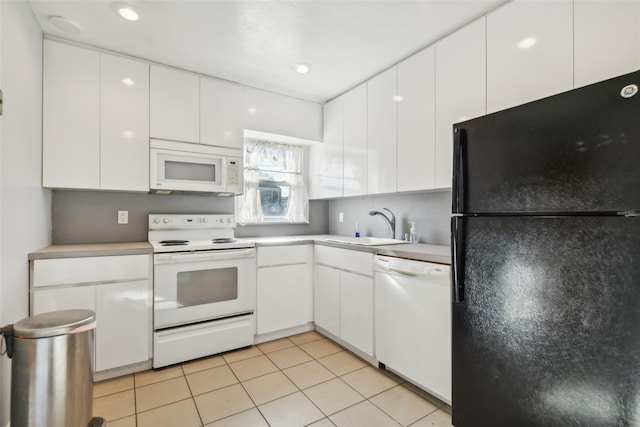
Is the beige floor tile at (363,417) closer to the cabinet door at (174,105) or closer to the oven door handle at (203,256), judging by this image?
the oven door handle at (203,256)

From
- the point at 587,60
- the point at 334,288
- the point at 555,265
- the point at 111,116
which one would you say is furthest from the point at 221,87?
the point at 555,265

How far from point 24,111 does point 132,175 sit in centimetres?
80

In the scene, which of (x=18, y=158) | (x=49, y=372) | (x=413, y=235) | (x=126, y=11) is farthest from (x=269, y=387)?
(x=126, y=11)

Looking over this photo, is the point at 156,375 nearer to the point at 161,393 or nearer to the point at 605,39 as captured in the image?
the point at 161,393

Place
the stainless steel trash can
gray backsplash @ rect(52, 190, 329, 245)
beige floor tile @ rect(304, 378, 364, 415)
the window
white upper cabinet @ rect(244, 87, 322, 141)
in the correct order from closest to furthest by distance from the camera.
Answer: the stainless steel trash can < beige floor tile @ rect(304, 378, 364, 415) < gray backsplash @ rect(52, 190, 329, 245) < white upper cabinet @ rect(244, 87, 322, 141) < the window

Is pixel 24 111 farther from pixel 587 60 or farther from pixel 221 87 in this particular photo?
pixel 587 60

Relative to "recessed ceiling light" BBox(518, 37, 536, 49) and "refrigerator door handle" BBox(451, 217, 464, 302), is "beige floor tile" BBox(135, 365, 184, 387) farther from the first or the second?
"recessed ceiling light" BBox(518, 37, 536, 49)

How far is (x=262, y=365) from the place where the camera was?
95.2 inches

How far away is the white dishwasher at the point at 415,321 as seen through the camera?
180 centimetres

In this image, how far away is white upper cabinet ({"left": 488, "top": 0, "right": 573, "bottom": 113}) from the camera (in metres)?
1.57

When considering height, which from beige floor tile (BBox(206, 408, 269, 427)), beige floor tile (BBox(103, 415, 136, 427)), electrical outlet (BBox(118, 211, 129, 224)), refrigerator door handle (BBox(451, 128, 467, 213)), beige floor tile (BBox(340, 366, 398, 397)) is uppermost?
refrigerator door handle (BBox(451, 128, 467, 213))

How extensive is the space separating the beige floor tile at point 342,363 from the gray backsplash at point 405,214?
113 centimetres

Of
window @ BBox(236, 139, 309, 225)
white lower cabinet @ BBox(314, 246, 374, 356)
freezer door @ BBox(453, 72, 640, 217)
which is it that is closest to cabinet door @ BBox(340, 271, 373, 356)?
white lower cabinet @ BBox(314, 246, 374, 356)

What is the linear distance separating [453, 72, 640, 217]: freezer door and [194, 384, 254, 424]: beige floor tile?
5.66ft
